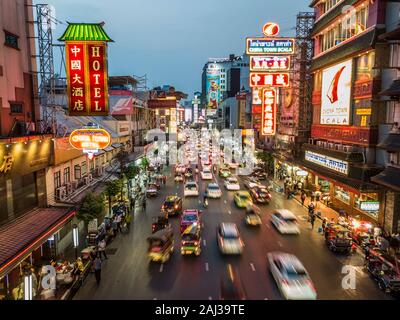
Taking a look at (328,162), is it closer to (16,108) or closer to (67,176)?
(67,176)

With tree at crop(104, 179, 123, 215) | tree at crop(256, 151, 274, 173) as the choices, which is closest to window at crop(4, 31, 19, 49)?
tree at crop(104, 179, 123, 215)

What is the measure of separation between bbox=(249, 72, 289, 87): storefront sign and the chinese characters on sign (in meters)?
21.6

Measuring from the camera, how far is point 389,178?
78.7 feet

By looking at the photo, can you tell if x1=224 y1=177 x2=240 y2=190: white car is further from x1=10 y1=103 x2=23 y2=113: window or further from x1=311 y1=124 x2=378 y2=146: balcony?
x1=10 y1=103 x2=23 y2=113: window

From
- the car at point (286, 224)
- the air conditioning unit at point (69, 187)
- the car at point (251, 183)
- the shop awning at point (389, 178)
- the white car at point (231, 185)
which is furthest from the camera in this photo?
the white car at point (231, 185)

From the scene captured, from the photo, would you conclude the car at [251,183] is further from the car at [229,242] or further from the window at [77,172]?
the window at [77,172]

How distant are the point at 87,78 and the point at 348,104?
77.3ft

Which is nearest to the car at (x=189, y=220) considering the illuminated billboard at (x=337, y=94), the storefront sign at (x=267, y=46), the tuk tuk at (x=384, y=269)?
the tuk tuk at (x=384, y=269)

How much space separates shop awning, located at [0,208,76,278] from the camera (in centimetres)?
1462

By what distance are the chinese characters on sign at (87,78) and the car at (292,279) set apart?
14685 mm

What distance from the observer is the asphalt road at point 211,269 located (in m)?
17.7

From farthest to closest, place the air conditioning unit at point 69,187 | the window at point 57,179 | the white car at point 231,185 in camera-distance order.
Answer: the white car at point 231,185
the air conditioning unit at point 69,187
the window at point 57,179

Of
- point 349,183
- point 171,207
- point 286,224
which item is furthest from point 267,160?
point 286,224

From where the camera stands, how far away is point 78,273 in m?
19.2
